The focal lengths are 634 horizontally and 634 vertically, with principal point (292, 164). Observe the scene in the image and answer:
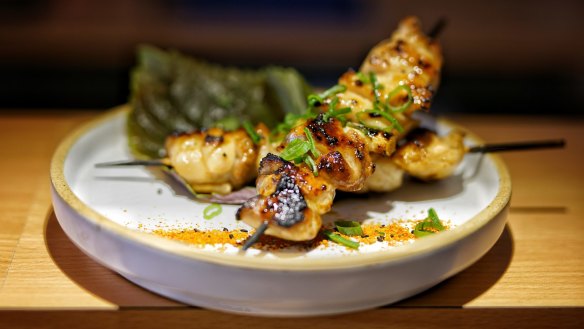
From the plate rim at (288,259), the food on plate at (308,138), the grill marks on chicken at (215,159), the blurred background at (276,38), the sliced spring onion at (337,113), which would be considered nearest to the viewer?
the plate rim at (288,259)

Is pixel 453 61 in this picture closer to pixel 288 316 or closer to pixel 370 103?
pixel 370 103

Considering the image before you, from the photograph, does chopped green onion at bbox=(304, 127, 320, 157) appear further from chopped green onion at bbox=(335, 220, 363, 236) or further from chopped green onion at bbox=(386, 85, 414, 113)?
chopped green onion at bbox=(386, 85, 414, 113)

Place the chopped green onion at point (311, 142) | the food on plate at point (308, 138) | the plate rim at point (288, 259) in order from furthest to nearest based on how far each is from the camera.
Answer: the chopped green onion at point (311, 142) < the food on plate at point (308, 138) < the plate rim at point (288, 259)

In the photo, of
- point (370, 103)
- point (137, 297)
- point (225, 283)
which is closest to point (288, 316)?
point (225, 283)

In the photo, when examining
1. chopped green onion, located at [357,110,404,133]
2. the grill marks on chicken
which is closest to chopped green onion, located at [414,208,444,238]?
chopped green onion, located at [357,110,404,133]

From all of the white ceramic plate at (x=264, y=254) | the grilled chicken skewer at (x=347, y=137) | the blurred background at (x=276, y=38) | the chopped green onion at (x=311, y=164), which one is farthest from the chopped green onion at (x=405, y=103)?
the blurred background at (x=276, y=38)

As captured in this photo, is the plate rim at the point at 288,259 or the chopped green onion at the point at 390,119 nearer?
the plate rim at the point at 288,259

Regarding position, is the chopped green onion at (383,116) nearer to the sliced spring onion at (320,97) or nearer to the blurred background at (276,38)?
the sliced spring onion at (320,97)
